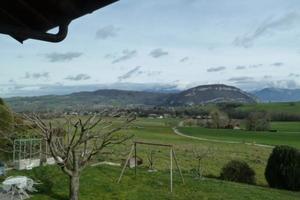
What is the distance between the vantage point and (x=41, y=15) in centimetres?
392

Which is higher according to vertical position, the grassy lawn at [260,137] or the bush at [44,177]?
the bush at [44,177]

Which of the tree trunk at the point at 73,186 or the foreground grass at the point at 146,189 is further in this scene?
the foreground grass at the point at 146,189

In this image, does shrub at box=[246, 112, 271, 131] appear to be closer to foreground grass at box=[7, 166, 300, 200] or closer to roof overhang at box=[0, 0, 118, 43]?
foreground grass at box=[7, 166, 300, 200]

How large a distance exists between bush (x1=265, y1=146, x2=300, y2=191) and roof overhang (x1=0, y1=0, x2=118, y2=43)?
57.0ft

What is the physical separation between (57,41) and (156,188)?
14358 millimetres

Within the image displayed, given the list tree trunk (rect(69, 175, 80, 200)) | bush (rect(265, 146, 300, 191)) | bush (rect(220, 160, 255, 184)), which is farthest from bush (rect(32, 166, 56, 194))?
bush (rect(265, 146, 300, 191))

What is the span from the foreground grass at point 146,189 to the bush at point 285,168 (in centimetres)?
119

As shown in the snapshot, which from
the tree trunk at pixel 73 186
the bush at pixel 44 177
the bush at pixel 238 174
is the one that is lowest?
the bush at pixel 238 174

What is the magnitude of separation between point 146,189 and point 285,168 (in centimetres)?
685

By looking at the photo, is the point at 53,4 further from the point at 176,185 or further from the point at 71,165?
the point at 176,185

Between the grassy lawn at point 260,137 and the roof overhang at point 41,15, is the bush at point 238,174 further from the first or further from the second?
the grassy lawn at point 260,137

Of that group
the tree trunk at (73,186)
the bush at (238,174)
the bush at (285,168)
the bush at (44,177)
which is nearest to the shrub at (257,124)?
the bush at (238,174)

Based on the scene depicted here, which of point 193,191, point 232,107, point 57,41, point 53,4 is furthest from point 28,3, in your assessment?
point 232,107

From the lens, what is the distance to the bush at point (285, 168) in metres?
19.6
